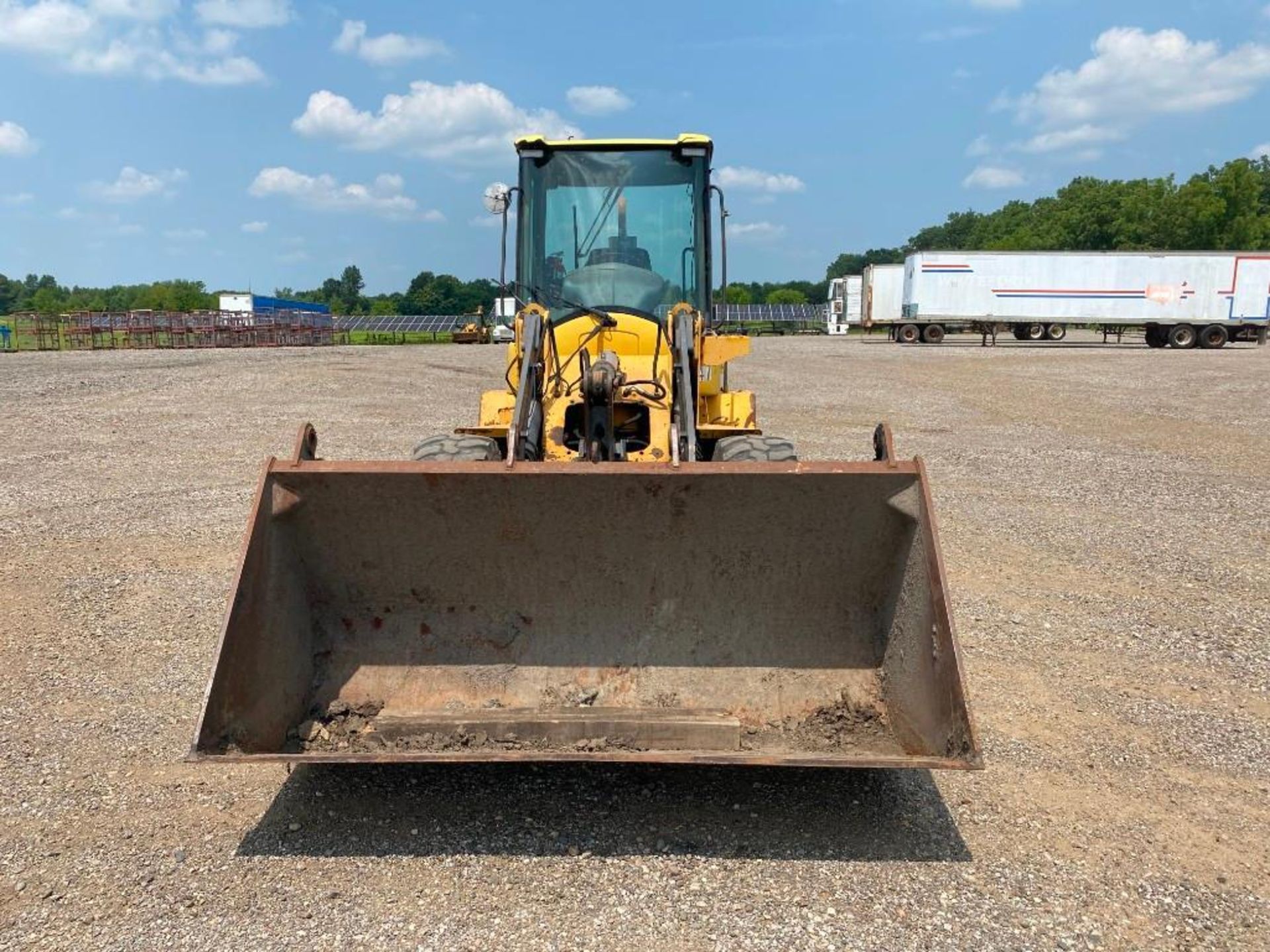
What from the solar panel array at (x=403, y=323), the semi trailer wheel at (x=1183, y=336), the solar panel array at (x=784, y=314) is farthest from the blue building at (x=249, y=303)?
the semi trailer wheel at (x=1183, y=336)

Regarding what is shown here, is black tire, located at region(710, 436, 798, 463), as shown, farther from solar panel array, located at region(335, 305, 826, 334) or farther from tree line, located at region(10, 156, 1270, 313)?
solar panel array, located at region(335, 305, 826, 334)

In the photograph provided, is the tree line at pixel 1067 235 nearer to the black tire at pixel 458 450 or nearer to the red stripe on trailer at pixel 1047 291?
the red stripe on trailer at pixel 1047 291

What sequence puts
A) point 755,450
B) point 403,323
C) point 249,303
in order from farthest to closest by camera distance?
point 403,323 < point 249,303 < point 755,450

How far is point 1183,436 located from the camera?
44.8 feet

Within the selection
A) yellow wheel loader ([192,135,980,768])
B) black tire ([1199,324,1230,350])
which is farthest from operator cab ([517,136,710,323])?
black tire ([1199,324,1230,350])

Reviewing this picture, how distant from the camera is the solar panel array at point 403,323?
60.3 metres

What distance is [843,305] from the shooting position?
51594mm

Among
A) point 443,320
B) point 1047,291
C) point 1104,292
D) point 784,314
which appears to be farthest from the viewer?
point 784,314

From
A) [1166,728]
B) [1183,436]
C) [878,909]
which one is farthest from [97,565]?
[1183,436]

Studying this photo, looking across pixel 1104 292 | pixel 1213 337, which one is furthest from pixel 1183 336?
pixel 1104 292

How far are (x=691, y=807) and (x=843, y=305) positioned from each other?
50.1 meters

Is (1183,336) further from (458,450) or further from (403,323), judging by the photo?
(403,323)

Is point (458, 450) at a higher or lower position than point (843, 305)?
lower

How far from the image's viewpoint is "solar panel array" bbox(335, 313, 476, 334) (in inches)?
2373
